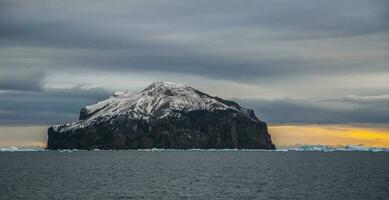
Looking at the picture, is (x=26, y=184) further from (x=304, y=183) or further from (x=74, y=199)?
(x=304, y=183)

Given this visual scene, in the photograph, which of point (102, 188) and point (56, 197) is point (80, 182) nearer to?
point (102, 188)

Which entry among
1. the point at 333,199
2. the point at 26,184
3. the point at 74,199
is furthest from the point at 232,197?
the point at 26,184

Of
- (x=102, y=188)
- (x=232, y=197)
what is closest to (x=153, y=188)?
(x=102, y=188)

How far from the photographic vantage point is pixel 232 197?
12456cm

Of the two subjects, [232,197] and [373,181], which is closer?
[232,197]

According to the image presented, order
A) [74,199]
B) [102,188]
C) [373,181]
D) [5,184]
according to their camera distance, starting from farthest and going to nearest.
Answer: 1. [373,181]
2. [5,184]
3. [102,188]
4. [74,199]

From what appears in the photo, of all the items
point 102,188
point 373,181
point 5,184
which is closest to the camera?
point 102,188

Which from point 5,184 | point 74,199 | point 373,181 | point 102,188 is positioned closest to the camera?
point 74,199

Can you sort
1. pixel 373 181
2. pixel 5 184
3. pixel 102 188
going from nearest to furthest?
pixel 102 188 < pixel 5 184 < pixel 373 181

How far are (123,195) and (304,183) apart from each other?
5483cm

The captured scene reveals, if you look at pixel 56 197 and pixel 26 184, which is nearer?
pixel 56 197

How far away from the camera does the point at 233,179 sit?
173750 millimetres

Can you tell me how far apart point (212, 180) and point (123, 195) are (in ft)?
Answer: 154

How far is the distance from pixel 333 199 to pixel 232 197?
20.3m
